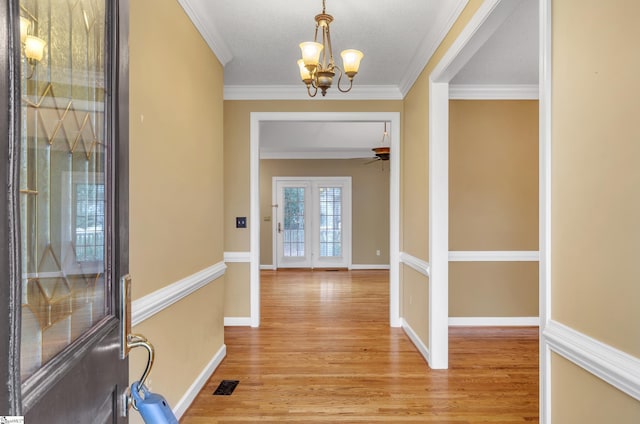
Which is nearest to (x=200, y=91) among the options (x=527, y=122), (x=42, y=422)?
(x=42, y=422)

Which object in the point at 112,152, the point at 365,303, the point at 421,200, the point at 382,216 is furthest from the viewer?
the point at 382,216

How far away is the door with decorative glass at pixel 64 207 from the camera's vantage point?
0.45 meters

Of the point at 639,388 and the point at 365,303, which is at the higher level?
the point at 639,388

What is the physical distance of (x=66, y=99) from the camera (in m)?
0.68

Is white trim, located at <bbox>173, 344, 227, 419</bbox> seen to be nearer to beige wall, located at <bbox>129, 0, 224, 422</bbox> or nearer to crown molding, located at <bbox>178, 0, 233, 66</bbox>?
beige wall, located at <bbox>129, 0, 224, 422</bbox>

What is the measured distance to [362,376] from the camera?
9.39 ft

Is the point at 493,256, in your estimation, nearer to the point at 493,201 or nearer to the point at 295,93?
the point at 493,201

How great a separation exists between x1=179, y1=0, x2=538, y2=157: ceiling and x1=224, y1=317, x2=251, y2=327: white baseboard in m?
2.39

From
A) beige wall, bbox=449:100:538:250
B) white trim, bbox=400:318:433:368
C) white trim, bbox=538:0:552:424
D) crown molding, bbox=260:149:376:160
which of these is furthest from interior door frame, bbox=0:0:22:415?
crown molding, bbox=260:149:376:160

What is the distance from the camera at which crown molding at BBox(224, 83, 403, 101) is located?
13.3 feet

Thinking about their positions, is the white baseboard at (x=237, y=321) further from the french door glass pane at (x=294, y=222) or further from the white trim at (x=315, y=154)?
the white trim at (x=315, y=154)

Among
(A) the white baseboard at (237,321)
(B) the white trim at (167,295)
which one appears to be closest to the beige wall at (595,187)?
(B) the white trim at (167,295)

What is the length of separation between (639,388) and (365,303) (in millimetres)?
4313

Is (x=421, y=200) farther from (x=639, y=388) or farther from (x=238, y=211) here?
(x=639, y=388)
